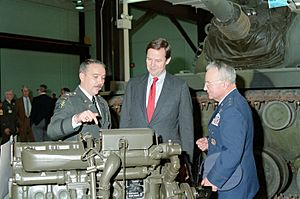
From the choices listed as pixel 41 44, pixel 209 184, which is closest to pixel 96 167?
pixel 209 184

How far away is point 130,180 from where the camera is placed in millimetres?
3031

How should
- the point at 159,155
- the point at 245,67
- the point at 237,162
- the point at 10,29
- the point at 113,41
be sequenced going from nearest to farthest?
1. the point at 159,155
2. the point at 237,162
3. the point at 245,67
4. the point at 113,41
5. the point at 10,29

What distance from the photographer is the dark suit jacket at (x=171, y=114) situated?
3902 mm

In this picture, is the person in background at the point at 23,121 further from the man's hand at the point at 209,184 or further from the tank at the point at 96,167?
the tank at the point at 96,167

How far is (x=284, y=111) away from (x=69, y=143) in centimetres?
365

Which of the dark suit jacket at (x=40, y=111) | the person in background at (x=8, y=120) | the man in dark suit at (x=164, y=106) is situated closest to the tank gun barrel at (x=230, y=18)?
the man in dark suit at (x=164, y=106)

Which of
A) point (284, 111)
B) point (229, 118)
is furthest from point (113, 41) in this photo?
point (229, 118)

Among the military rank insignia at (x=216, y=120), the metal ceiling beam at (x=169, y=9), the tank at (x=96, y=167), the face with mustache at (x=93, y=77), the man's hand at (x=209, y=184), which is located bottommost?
the man's hand at (x=209, y=184)

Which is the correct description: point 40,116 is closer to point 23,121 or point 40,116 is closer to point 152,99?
point 23,121

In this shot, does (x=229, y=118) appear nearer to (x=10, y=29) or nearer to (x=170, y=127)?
(x=170, y=127)

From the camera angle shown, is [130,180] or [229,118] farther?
[229,118]

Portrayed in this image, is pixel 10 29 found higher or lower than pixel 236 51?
higher

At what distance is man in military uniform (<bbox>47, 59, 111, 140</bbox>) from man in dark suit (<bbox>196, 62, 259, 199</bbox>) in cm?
78

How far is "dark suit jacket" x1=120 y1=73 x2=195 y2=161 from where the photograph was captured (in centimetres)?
390
